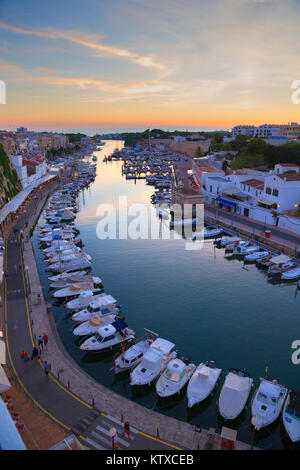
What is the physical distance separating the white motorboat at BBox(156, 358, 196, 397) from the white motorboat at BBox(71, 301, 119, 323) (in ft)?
29.1

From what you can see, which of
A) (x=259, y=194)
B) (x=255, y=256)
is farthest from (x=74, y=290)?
(x=259, y=194)

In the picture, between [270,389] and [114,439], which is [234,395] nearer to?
[270,389]

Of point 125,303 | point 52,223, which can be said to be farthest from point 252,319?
point 52,223

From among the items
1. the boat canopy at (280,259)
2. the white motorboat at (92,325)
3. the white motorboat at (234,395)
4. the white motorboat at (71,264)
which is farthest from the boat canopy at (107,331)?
the boat canopy at (280,259)

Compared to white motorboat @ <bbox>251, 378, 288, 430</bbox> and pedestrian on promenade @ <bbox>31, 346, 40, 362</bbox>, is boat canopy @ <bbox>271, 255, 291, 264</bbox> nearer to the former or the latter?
white motorboat @ <bbox>251, 378, 288, 430</bbox>

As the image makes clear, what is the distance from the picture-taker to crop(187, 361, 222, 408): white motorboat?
19.7 meters

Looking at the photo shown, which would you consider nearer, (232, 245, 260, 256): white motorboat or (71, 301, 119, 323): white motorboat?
(71, 301, 119, 323): white motorboat

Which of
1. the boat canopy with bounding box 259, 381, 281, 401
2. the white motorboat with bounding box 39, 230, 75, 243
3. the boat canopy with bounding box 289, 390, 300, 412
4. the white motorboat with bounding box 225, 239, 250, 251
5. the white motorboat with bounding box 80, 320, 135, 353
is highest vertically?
the white motorboat with bounding box 39, 230, 75, 243

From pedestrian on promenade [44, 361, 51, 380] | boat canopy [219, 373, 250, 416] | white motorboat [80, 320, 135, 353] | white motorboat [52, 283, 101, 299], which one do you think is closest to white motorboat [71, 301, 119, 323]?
white motorboat [80, 320, 135, 353]

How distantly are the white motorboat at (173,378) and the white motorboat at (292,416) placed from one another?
254 inches

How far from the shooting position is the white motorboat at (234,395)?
18641mm

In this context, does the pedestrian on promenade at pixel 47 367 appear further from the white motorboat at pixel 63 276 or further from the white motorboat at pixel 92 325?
the white motorboat at pixel 63 276

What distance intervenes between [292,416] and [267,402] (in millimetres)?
1553

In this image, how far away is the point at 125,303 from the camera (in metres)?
32.6
